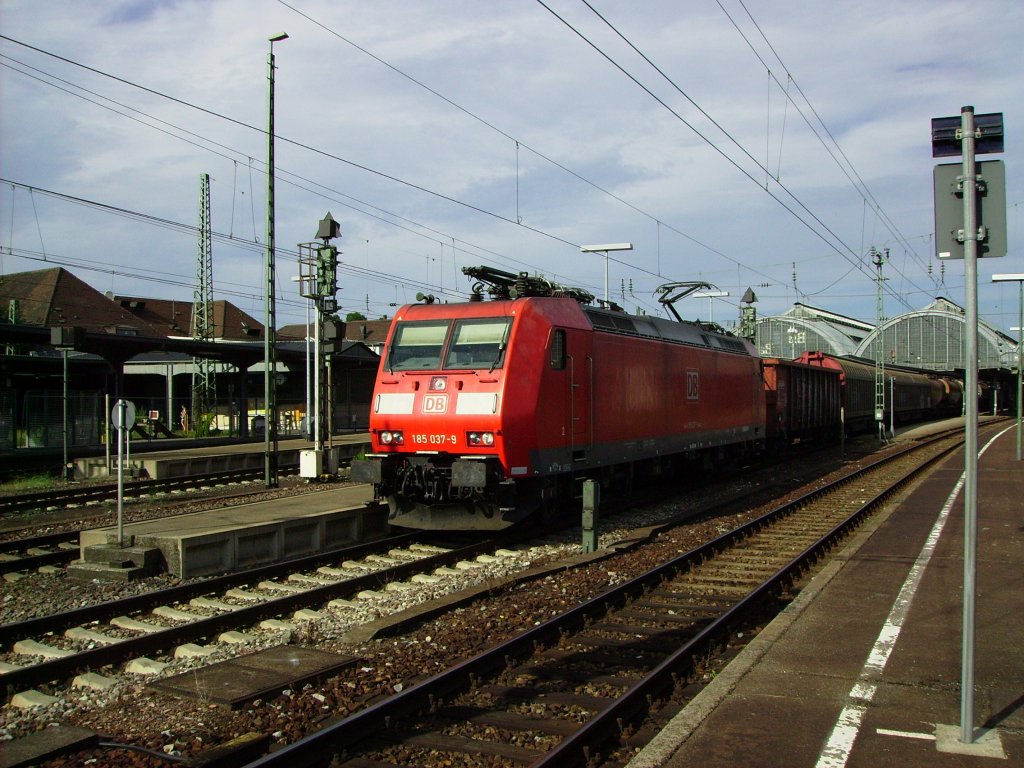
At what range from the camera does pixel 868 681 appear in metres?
5.80

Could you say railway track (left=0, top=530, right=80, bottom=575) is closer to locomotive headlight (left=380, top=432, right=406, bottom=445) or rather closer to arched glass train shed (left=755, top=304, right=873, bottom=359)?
locomotive headlight (left=380, top=432, right=406, bottom=445)

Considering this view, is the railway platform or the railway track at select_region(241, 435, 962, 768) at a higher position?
the railway platform

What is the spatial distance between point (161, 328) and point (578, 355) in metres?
60.4

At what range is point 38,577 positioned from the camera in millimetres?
10344

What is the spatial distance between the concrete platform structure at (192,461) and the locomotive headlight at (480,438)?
29.0ft

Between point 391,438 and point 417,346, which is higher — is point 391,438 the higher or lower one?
the lower one

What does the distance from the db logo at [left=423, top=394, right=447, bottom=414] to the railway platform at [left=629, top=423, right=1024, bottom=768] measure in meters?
5.22

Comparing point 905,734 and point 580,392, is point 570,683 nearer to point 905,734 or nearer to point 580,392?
point 905,734

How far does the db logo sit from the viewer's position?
12.0 meters

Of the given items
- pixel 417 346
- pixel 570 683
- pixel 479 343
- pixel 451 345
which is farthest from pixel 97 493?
pixel 570 683

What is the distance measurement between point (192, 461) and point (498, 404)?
1457cm

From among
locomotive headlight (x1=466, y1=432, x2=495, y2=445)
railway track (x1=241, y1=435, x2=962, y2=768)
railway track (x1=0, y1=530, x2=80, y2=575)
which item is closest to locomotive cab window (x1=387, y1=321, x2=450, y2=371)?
locomotive headlight (x1=466, y1=432, x2=495, y2=445)

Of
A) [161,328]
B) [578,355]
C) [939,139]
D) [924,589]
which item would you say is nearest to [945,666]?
[924,589]

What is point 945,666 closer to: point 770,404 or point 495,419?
point 495,419
